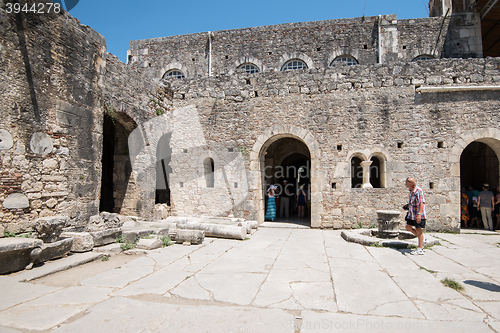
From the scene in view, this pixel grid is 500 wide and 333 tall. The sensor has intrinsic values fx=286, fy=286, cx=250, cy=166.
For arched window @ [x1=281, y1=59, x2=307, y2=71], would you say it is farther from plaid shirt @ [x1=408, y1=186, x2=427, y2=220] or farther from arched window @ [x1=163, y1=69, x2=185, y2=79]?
plaid shirt @ [x1=408, y1=186, x2=427, y2=220]

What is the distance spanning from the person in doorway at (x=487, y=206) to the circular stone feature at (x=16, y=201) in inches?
449

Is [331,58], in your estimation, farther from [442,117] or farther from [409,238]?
[409,238]

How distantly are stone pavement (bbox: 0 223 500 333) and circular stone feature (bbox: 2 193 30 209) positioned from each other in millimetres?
1445

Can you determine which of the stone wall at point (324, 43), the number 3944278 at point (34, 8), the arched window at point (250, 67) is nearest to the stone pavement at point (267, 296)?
the number 3944278 at point (34, 8)

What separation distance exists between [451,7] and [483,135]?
9.98 meters

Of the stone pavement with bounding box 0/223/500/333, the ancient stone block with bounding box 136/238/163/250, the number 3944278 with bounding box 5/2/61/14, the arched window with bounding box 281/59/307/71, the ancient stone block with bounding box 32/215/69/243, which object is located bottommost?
the stone pavement with bounding box 0/223/500/333

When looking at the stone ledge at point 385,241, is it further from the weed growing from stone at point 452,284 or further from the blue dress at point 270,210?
the blue dress at point 270,210

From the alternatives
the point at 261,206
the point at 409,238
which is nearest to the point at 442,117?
the point at 409,238

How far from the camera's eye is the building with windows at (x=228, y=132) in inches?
205

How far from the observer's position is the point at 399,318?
9.11 ft

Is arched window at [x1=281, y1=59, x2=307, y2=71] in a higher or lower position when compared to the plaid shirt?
higher

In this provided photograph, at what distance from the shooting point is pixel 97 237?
534 cm

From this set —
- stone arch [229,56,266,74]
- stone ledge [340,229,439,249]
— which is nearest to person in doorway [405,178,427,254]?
stone ledge [340,229,439,249]

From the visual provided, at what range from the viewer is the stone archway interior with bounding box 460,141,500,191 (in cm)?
991
